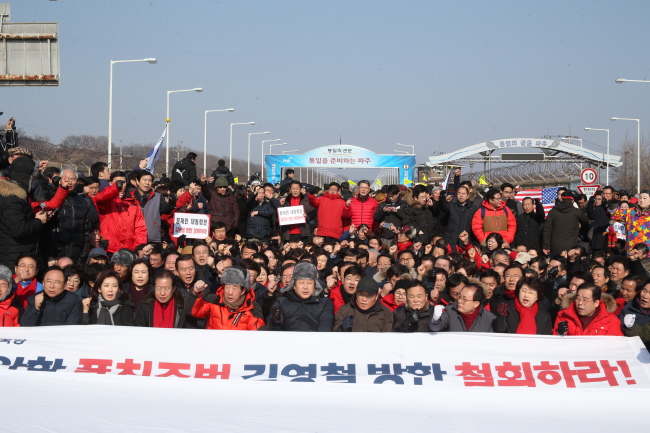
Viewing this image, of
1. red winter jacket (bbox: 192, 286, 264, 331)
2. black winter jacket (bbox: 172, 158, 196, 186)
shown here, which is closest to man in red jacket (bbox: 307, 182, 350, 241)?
black winter jacket (bbox: 172, 158, 196, 186)

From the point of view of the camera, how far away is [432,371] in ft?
20.2

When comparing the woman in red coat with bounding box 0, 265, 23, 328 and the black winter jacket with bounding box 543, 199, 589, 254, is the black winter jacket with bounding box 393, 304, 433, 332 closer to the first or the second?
the woman in red coat with bounding box 0, 265, 23, 328

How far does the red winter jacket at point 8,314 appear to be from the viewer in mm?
7027

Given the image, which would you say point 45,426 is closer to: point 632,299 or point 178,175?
point 632,299

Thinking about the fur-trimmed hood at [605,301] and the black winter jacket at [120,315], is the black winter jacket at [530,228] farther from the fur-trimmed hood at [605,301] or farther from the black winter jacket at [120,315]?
the black winter jacket at [120,315]

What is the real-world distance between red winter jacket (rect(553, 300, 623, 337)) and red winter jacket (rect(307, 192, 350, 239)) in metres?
7.20

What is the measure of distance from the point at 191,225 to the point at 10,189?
417 centimetres

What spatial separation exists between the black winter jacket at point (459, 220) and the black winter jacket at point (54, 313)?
7156 millimetres

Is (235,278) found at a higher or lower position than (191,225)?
lower

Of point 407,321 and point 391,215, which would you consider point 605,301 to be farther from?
point 391,215

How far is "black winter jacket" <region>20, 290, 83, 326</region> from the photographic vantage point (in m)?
7.09

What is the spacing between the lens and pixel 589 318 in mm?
6961

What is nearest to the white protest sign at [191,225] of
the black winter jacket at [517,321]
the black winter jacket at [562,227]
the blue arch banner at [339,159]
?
the black winter jacket at [562,227]

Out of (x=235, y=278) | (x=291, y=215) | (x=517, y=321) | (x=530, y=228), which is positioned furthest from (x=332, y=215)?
(x=235, y=278)
